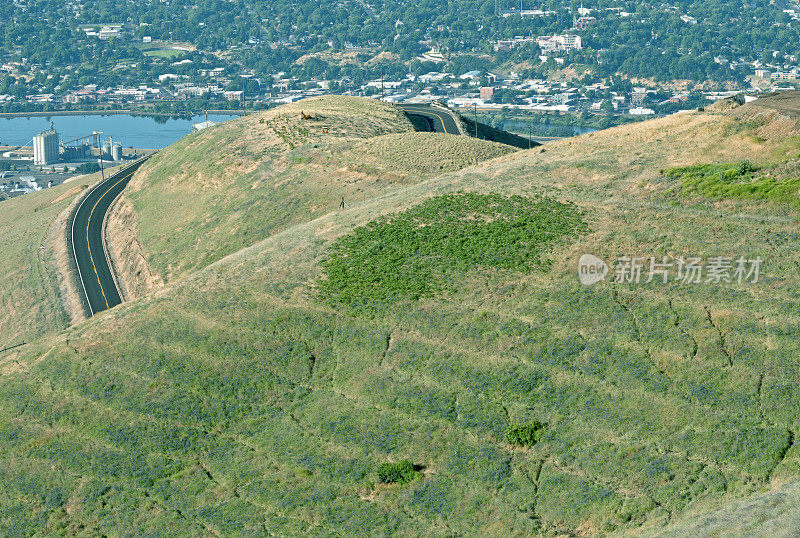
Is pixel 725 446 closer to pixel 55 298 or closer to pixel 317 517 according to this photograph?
pixel 317 517

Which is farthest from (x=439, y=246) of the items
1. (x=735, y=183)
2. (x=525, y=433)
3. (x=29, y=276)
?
(x=29, y=276)

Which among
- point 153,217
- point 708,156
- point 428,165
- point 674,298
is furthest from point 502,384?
point 153,217

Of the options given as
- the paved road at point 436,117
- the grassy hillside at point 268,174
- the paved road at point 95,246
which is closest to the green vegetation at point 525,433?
the grassy hillside at point 268,174

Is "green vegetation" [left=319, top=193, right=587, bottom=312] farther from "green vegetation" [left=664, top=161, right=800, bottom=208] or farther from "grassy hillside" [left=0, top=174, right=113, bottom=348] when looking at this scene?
"grassy hillside" [left=0, top=174, right=113, bottom=348]

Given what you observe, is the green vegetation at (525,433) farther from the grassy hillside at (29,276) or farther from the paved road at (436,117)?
the paved road at (436,117)

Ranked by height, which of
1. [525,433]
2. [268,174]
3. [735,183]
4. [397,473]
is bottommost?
[397,473]

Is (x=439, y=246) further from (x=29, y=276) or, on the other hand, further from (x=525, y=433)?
(x=29, y=276)
